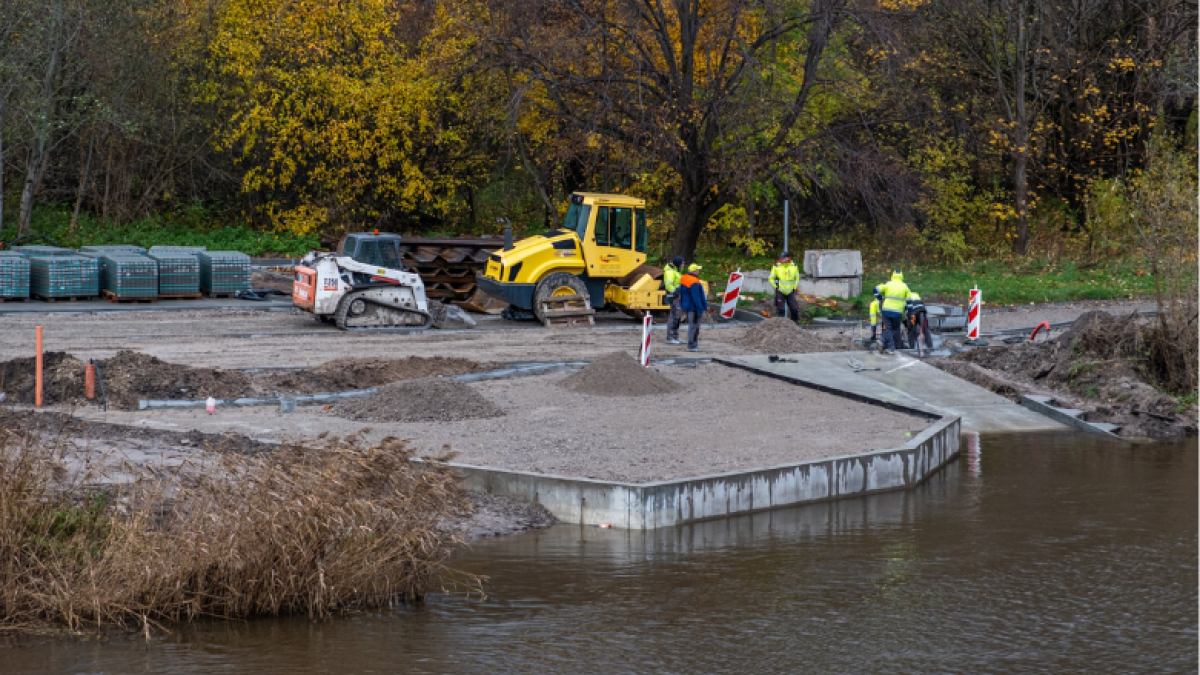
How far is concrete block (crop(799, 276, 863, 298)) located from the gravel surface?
11.4 meters

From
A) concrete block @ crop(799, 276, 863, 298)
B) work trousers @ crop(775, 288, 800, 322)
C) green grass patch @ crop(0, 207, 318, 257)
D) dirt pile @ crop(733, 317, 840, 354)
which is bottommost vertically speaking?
dirt pile @ crop(733, 317, 840, 354)

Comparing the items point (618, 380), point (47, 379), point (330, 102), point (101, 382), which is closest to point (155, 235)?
point (330, 102)

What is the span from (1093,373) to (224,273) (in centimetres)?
1905

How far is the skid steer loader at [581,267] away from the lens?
88.8 ft

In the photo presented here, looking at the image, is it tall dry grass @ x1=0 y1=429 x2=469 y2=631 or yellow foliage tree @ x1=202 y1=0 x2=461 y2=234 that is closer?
tall dry grass @ x1=0 y1=429 x2=469 y2=631

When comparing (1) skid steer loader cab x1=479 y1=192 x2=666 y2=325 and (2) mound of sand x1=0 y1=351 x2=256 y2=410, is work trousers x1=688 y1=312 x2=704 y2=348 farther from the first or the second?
(2) mound of sand x1=0 y1=351 x2=256 y2=410

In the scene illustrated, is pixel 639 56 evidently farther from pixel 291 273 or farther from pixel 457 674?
pixel 457 674

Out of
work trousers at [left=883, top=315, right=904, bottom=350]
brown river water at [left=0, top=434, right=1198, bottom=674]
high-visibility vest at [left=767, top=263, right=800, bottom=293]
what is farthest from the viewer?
high-visibility vest at [left=767, top=263, right=800, bottom=293]

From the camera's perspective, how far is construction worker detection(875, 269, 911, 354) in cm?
2255

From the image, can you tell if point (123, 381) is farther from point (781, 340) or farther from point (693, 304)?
point (781, 340)

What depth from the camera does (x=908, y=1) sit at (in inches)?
1378

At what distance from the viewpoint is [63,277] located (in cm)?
2906

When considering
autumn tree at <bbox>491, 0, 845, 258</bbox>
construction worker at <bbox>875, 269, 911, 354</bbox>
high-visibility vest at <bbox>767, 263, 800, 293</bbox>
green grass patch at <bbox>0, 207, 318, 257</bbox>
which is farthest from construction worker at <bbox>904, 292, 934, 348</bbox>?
green grass patch at <bbox>0, 207, 318, 257</bbox>

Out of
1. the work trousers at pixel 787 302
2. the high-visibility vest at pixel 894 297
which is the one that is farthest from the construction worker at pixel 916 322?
the work trousers at pixel 787 302
